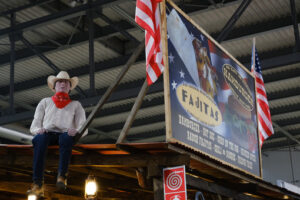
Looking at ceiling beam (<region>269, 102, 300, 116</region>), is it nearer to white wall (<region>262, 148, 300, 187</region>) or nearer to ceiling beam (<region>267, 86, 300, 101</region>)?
ceiling beam (<region>267, 86, 300, 101</region>)

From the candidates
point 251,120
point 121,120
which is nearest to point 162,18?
point 251,120

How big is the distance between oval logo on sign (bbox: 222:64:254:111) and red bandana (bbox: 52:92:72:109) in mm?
3409

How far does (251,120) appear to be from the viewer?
11.3 meters

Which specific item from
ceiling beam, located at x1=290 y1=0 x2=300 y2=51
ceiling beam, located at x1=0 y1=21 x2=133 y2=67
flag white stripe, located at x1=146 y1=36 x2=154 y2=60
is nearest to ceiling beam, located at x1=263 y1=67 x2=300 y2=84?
ceiling beam, located at x1=290 y1=0 x2=300 y2=51

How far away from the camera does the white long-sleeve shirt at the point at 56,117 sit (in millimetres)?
7953

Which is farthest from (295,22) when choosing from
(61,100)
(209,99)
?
(61,100)

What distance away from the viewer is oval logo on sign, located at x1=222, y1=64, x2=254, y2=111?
10.5 m

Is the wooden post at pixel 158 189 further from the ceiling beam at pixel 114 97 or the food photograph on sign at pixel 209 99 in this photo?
the ceiling beam at pixel 114 97

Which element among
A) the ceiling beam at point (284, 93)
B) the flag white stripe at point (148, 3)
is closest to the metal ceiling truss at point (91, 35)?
the ceiling beam at point (284, 93)

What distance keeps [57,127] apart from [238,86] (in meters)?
4.36

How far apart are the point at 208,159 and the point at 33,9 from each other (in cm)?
998

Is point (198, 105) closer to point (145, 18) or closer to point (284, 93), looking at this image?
point (145, 18)

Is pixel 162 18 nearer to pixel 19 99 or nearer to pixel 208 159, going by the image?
pixel 208 159

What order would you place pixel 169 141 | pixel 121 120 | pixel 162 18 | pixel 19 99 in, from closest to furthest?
pixel 169 141 → pixel 162 18 → pixel 19 99 → pixel 121 120
